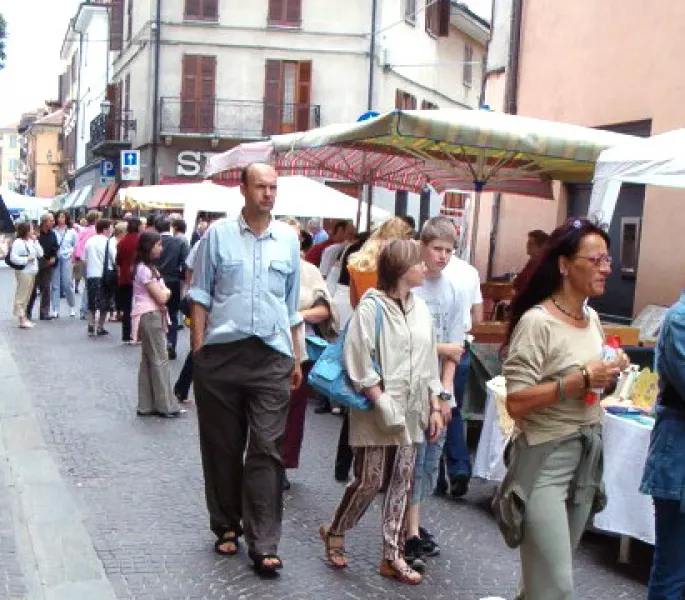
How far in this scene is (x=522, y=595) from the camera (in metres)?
4.19

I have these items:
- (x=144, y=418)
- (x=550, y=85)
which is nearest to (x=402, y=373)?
(x=144, y=418)

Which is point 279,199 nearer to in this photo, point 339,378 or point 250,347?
point 250,347

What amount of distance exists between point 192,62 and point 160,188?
16370 mm

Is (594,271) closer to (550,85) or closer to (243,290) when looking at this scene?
(243,290)

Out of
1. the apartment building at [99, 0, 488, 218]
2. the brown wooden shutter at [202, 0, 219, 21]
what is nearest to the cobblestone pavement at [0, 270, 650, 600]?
the apartment building at [99, 0, 488, 218]

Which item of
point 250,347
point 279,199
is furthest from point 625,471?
point 279,199

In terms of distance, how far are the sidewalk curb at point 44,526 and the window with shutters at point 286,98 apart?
28.0 metres

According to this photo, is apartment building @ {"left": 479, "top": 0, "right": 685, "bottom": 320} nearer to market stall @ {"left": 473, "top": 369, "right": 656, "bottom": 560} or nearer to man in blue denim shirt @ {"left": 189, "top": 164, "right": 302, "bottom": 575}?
market stall @ {"left": 473, "top": 369, "right": 656, "bottom": 560}

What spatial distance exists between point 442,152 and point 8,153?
147603 mm

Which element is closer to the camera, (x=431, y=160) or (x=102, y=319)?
(x=431, y=160)

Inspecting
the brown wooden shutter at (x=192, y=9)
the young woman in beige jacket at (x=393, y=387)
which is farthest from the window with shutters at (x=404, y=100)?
the young woman in beige jacket at (x=393, y=387)

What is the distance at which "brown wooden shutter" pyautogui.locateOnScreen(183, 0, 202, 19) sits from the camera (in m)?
36.8

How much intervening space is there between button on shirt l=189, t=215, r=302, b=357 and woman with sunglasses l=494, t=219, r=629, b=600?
70.2 inches

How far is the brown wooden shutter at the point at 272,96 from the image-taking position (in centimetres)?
3666
